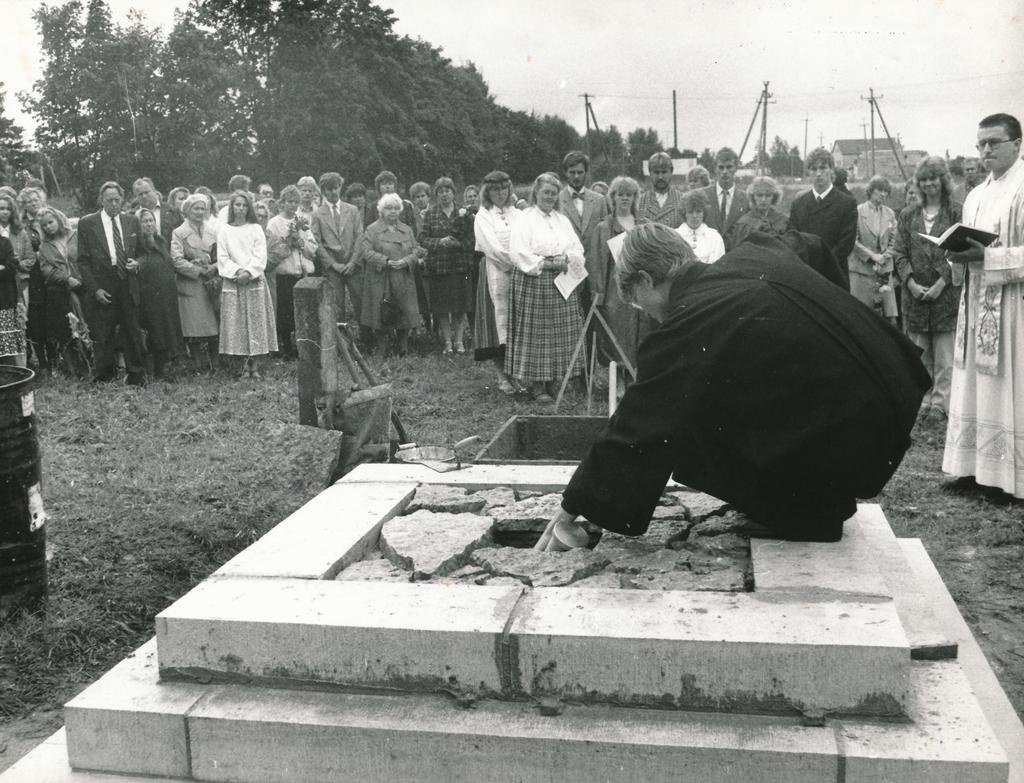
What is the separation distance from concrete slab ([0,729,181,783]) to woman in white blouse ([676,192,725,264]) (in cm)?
664

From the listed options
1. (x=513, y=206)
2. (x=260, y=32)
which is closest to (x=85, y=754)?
(x=513, y=206)

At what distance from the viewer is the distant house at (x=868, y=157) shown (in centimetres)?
3925

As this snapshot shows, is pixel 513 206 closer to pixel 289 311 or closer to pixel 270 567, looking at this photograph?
pixel 289 311

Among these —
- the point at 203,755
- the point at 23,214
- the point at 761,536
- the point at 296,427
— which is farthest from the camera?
the point at 23,214

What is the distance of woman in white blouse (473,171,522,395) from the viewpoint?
10.2 m

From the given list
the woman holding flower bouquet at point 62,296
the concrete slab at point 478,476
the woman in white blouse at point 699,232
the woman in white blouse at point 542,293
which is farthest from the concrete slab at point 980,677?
the woman holding flower bouquet at point 62,296

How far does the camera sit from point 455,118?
21094 mm

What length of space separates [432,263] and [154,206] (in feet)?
9.94

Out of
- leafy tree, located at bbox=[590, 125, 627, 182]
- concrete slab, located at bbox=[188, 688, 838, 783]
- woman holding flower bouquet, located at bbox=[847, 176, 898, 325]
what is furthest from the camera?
leafy tree, located at bbox=[590, 125, 627, 182]

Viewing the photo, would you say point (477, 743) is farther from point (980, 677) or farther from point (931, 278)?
point (931, 278)

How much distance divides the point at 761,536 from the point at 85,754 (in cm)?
234

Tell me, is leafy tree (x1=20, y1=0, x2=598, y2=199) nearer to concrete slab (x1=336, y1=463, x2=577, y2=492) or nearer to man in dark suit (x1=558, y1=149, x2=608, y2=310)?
man in dark suit (x1=558, y1=149, x2=608, y2=310)

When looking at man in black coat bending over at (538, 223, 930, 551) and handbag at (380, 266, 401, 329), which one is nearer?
man in black coat bending over at (538, 223, 930, 551)

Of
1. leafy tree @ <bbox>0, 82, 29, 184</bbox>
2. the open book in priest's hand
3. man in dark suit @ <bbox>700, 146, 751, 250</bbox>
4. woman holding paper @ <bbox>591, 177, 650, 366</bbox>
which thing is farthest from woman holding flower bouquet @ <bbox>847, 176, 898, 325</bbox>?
leafy tree @ <bbox>0, 82, 29, 184</bbox>
